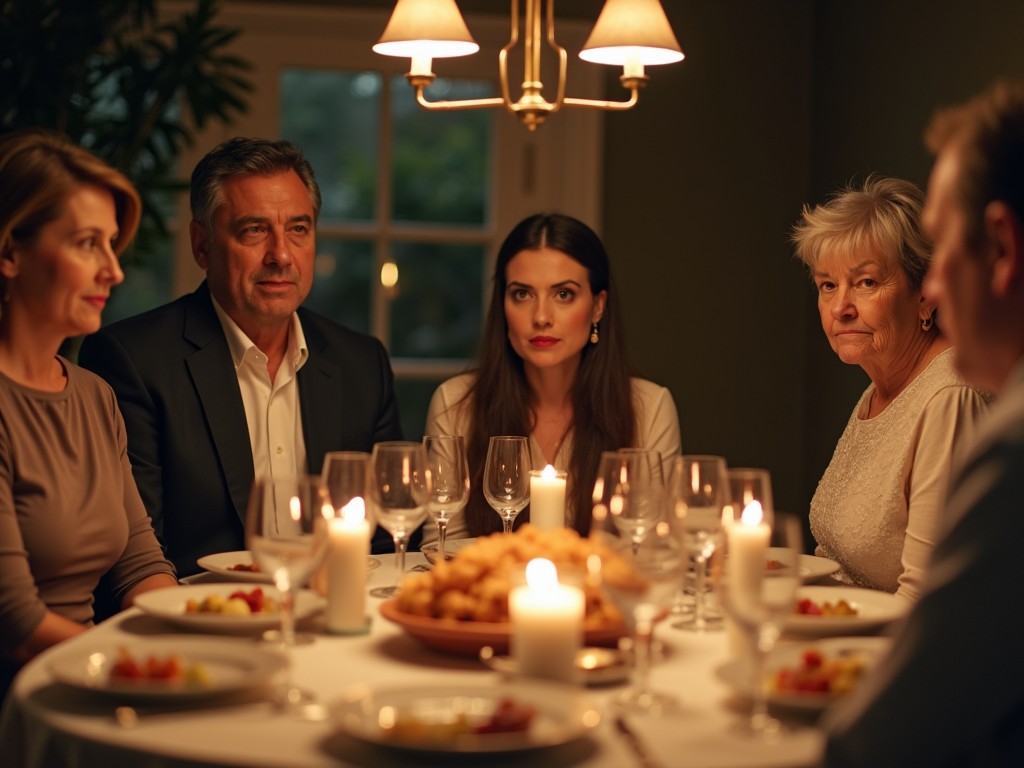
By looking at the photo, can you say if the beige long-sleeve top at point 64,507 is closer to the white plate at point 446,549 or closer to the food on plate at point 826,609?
the white plate at point 446,549

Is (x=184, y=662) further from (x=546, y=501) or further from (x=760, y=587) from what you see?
(x=546, y=501)

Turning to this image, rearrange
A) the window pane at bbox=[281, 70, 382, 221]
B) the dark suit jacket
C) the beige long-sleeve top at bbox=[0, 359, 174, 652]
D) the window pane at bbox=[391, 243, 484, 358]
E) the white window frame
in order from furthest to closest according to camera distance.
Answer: the window pane at bbox=[391, 243, 484, 358], the window pane at bbox=[281, 70, 382, 221], the white window frame, the dark suit jacket, the beige long-sleeve top at bbox=[0, 359, 174, 652]

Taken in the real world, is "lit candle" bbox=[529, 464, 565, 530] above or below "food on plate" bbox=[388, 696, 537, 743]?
above

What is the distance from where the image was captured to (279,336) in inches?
119

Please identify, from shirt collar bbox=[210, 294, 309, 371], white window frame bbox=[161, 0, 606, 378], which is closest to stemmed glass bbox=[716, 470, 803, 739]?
shirt collar bbox=[210, 294, 309, 371]

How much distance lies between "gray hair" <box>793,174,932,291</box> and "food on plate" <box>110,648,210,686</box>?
167 centimetres

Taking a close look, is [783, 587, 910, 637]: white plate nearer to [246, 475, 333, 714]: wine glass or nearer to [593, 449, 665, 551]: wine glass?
[593, 449, 665, 551]: wine glass

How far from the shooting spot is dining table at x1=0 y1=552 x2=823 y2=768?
1.18 m

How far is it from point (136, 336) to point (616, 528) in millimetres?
1685

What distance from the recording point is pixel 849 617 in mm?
1648

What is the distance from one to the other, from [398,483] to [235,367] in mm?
1268

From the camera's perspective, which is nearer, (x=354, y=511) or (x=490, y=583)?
(x=490, y=583)

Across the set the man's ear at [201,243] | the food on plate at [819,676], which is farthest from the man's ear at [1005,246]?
the man's ear at [201,243]

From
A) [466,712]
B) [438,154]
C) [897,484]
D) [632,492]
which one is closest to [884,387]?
[897,484]
